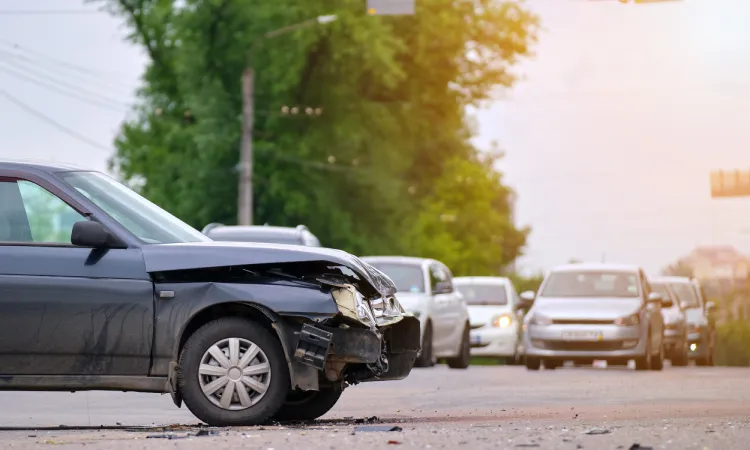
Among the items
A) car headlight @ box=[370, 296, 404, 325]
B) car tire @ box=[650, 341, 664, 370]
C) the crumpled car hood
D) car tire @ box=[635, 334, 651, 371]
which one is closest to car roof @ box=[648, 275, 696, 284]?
car tire @ box=[650, 341, 664, 370]

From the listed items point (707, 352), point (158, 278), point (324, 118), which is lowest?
point (707, 352)

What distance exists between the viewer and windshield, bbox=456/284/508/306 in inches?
1422

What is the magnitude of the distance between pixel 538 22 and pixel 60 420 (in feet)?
151

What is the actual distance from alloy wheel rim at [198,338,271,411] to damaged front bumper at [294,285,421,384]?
0.92 ft

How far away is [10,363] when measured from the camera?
39.4ft

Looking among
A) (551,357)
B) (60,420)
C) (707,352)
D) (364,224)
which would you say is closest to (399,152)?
(364,224)

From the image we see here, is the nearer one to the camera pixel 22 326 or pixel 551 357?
pixel 22 326

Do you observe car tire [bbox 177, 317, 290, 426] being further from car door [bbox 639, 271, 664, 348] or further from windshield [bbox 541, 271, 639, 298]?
windshield [bbox 541, 271, 639, 298]

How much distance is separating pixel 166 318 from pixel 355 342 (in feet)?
4.15

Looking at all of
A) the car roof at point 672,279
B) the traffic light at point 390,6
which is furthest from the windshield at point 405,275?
the car roof at point 672,279

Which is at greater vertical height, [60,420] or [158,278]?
[158,278]

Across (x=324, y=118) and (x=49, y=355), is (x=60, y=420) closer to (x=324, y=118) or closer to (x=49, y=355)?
(x=49, y=355)

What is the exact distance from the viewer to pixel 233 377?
11914 millimetres

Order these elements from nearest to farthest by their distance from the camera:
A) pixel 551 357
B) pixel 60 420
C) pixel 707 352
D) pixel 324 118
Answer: pixel 60 420
pixel 551 357
pixel 707 352
pixel 324 118
